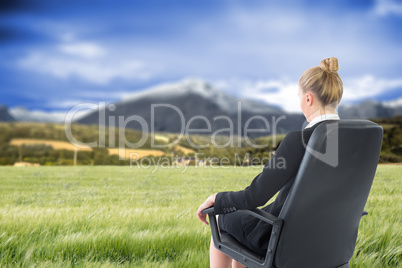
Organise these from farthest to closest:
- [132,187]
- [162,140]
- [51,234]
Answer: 1. [162,140]
2. [132,187]
3. [51,234]

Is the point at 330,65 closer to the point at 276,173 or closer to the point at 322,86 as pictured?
the point at 322,86

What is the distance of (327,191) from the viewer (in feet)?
4.16

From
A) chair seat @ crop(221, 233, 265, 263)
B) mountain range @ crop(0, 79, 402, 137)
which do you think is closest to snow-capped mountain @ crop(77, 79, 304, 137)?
mountain range @ crop(0, 79, 402, 137)

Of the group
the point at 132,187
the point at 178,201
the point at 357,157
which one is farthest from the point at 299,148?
the point at 132,187

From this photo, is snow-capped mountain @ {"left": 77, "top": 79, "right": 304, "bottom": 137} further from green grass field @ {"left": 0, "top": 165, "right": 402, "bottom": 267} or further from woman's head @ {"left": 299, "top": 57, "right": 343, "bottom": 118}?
woman's head @ {"left": 299, "top": 57, "right": 343, "bottom": 118}

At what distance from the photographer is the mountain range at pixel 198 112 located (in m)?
8.02

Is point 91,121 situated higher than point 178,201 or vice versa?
point 91,121

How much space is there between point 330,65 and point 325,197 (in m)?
0.50

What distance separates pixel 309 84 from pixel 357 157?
331 mm

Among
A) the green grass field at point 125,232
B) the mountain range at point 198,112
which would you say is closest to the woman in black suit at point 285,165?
the green grass field at point 125,232

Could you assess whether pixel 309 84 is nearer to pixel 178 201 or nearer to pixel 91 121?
pixel 178 201

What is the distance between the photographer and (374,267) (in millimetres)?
2268

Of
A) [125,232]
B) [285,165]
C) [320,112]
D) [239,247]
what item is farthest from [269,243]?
[125,232]

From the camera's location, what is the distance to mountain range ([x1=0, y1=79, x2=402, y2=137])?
316 inches
